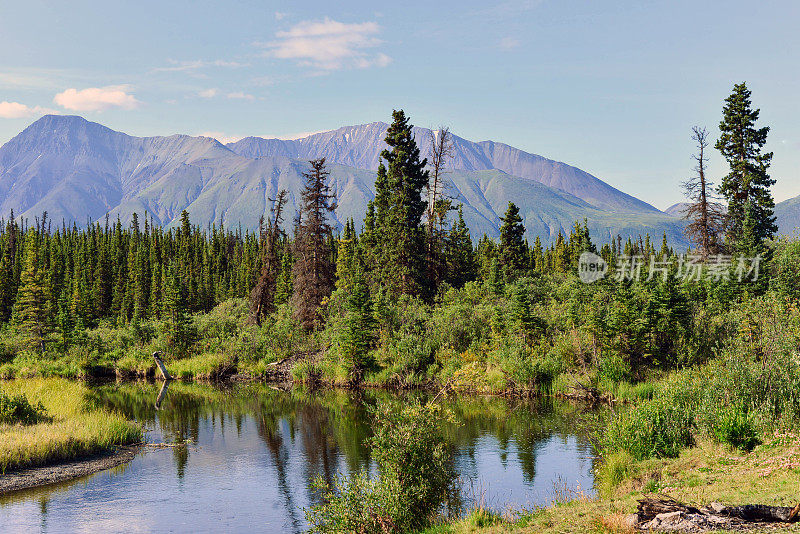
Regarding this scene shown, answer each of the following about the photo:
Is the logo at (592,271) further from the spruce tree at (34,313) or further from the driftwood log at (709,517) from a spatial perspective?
the spruce tree at (34,313)

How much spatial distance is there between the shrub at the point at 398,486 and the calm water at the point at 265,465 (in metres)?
4.54

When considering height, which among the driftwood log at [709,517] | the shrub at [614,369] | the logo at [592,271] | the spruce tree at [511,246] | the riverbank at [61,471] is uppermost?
the spruce tree at [511,246]

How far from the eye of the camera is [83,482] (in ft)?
81.8

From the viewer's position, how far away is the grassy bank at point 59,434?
85.9ft

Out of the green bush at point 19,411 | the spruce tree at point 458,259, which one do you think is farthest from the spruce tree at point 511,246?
the green bush at point 19,411

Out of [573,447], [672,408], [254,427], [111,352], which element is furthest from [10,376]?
[672,408]

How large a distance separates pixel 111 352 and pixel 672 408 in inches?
2321

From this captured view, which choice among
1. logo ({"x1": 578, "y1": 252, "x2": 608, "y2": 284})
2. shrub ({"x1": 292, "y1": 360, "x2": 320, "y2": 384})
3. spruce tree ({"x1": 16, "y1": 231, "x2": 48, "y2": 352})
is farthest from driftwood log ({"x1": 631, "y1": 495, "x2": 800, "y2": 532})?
spruce tree ({"x1": 16, "y1": 231, "x2": 48, "y2": 352})

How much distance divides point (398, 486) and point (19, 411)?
24.2 meters

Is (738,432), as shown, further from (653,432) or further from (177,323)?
(177,323)

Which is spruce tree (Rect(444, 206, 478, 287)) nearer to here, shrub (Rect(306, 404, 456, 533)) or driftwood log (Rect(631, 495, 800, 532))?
shrub (Rect(306, 404, 456, 533))

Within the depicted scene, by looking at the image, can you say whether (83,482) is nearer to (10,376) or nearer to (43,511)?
(43,511)

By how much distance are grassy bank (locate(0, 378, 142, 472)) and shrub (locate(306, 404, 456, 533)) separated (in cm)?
1670

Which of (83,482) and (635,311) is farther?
(635,311)
